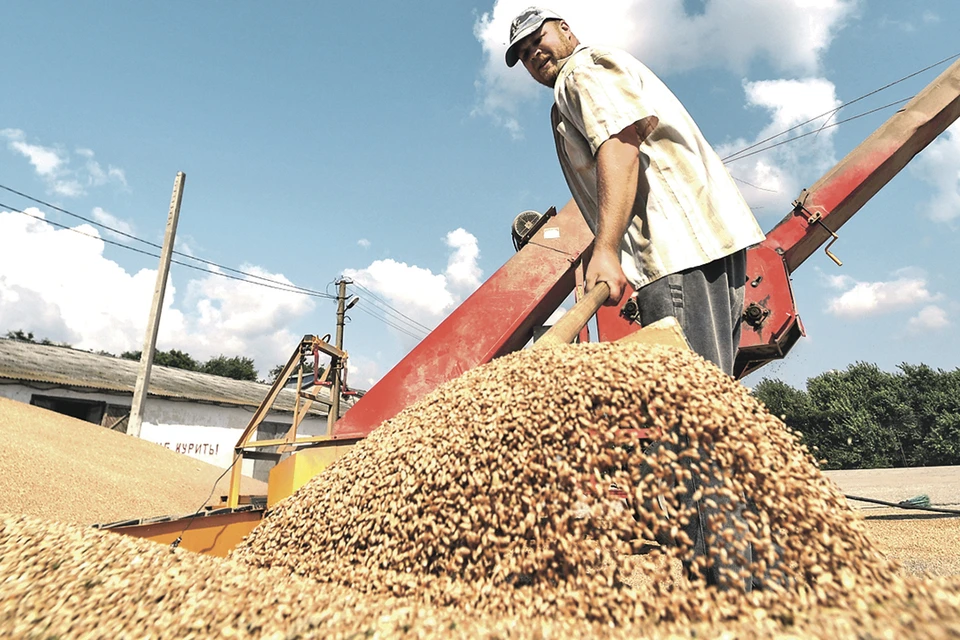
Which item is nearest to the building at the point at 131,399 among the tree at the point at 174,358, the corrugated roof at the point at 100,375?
the corrugated roof at the point at 100,375

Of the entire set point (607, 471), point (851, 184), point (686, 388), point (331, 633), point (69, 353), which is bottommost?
point (331, 633)

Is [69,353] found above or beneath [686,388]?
above

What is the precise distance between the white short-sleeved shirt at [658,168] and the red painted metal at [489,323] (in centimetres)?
115

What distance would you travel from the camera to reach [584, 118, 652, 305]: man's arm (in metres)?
1.46

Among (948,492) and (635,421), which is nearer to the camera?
(635,421)

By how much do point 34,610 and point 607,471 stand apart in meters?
1.08

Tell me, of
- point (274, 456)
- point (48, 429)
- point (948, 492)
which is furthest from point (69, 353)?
point (948, 492)

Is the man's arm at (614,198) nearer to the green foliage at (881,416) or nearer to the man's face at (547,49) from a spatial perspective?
the man's face at (547,49)

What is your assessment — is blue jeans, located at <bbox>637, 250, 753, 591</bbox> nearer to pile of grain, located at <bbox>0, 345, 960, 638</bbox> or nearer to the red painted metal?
pile of grain, located at <bbox>0, 345, 960, 638</bbox>

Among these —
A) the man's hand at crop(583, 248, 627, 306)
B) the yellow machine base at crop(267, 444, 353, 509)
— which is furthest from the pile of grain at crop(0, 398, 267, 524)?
the man's hand at crop(583, 248, 627, 306)

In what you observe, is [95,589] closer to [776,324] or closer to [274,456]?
[274,456]

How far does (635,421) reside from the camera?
1.14 m

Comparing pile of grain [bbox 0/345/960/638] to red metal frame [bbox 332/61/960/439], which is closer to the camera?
pile of grain [bbox 0/345/960/638]

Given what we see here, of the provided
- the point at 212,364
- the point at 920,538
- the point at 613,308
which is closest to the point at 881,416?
the point at 920,538
